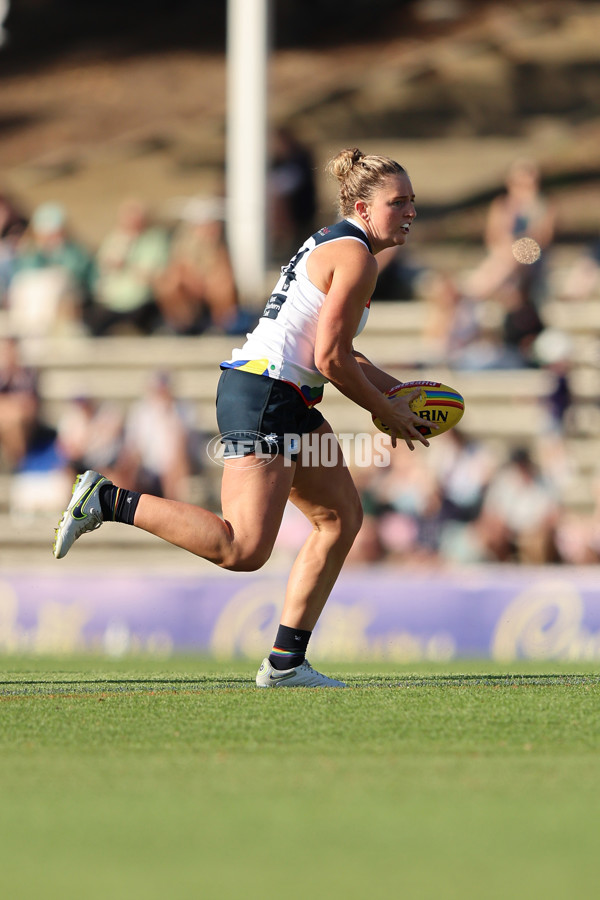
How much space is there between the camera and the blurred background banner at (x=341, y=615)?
33.0 ft

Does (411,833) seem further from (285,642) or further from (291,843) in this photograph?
(285,642)

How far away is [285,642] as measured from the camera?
6051mm

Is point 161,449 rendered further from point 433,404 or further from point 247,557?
point 247,557

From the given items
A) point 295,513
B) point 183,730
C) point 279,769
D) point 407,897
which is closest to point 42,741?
point 183,730

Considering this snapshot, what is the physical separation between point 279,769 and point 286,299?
2.21 meters

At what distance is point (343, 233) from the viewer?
5793 mm

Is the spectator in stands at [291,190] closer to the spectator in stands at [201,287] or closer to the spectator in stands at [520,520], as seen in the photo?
the spectator in stands at [201,287]

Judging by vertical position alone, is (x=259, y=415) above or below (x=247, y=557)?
above

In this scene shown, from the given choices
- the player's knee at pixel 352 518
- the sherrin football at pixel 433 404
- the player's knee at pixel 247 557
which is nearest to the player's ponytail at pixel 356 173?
the sherrin football at pixel 433 404

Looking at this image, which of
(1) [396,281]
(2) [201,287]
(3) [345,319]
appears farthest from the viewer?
(1) [396,281]

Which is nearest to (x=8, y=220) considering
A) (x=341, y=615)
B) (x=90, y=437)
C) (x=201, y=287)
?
(x=201, y=287)

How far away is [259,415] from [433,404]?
787 mm

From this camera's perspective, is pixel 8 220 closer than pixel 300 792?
No

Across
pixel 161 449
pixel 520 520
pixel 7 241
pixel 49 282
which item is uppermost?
pixel 7 241
